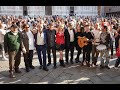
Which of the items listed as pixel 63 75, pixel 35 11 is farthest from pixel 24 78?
pixel 35 11

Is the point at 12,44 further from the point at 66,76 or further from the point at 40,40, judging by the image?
the point at 66,76

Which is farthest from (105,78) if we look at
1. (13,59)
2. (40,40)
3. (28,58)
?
(13,59)

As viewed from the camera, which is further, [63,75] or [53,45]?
[53,45]

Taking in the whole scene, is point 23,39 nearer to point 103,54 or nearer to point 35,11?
point 103,54

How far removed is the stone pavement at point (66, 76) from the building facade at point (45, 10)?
116 ft

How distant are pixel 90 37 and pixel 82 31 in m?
0.46

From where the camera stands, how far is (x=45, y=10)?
4656 centimetres

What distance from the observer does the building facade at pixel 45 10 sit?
43438mm

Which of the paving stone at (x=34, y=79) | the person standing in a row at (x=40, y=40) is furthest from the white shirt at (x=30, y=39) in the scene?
the paving stone at (x=34, y=79)

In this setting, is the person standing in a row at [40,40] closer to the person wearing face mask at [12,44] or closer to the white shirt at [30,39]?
the white shirt at [30,39]
